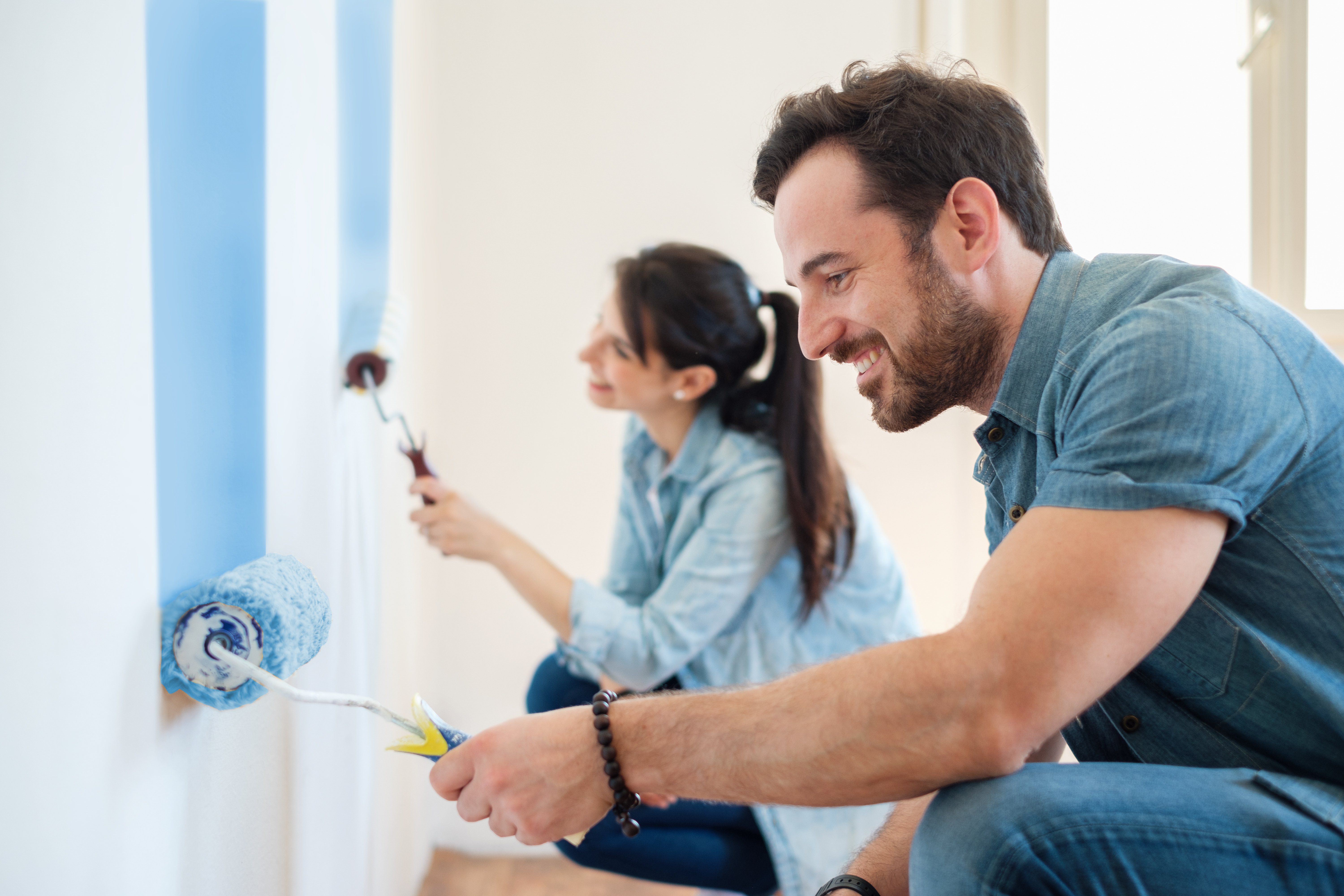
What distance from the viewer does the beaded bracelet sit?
610mm

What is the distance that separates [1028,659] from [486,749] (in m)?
0.36

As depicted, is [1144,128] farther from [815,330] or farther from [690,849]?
[690,849]

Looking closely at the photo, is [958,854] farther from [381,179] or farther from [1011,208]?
[381,179]

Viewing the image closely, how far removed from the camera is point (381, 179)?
3.85 ft

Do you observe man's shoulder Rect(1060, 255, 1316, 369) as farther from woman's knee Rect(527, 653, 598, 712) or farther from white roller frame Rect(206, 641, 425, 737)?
woman's knee Rect(527, 653, 598, 712)

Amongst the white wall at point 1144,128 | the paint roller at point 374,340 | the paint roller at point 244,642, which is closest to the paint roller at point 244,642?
the paint roller at point 244,642

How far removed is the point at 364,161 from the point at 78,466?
0.71 metres

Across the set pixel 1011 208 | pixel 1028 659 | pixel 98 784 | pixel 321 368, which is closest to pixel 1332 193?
pixel 1011 208

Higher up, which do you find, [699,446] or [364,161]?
[364,161]

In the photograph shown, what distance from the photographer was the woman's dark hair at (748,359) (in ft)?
3.77

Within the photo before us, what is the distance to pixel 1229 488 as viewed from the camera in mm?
538

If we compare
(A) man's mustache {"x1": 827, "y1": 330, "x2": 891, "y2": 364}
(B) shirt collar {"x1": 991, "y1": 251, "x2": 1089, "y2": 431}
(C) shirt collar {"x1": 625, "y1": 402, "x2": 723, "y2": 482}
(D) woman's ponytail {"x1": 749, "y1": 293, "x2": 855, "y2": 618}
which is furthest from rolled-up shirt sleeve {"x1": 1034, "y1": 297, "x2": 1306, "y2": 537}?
(C) shirt collar {"x1": 625, "y1": 402, "x2": 723, "y2": 482}

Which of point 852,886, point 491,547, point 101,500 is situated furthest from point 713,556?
point 101,500

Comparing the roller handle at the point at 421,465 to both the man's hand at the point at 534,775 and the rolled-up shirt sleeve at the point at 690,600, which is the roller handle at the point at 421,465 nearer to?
the rolled-up shirt sleeve at the point at 690,600
